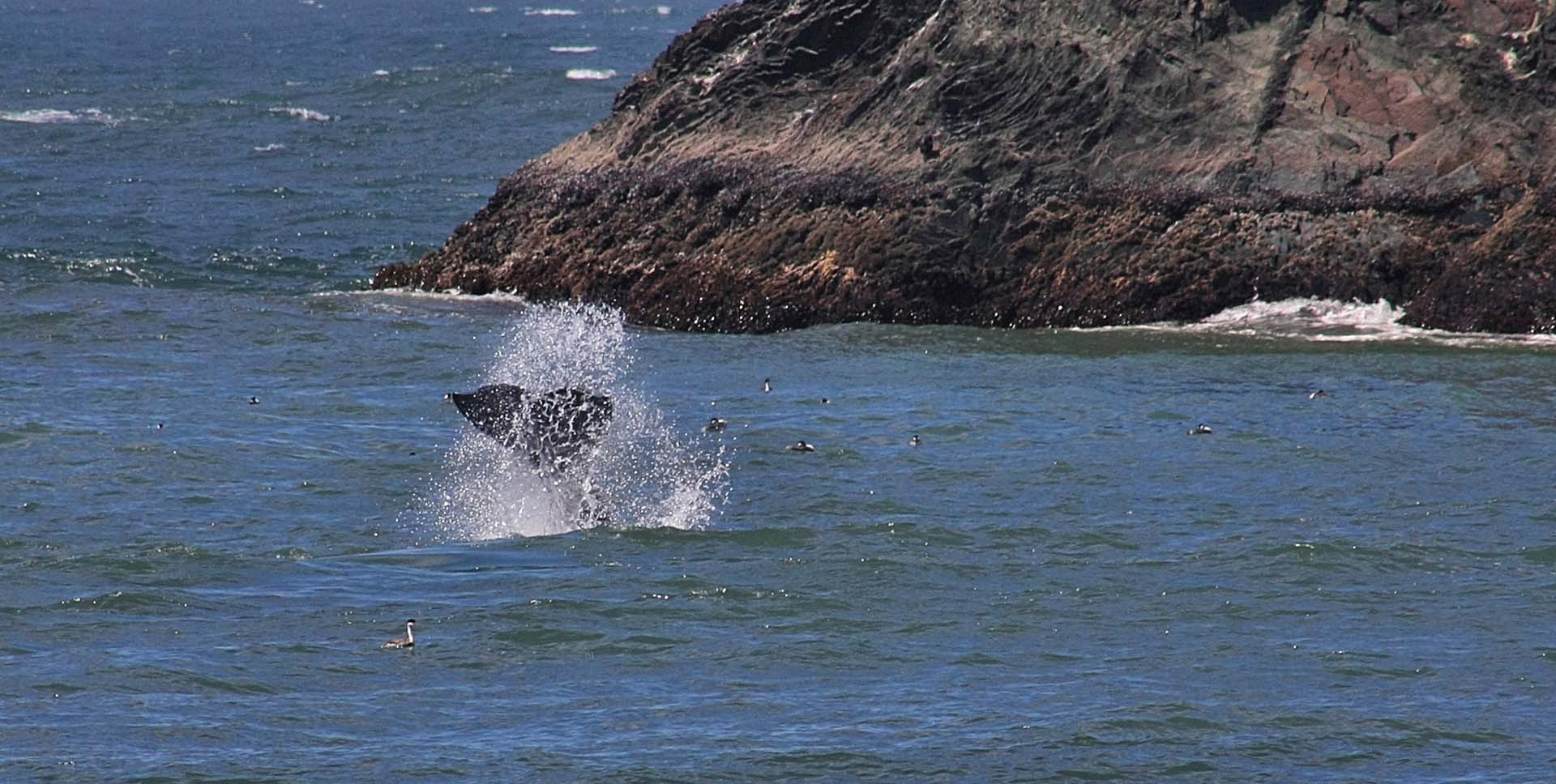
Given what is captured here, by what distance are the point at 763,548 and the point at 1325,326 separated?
28.3 ft

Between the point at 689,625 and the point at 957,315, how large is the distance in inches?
404

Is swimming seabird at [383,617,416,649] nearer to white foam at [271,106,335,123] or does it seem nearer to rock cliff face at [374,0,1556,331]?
rock cliff face at [374,0,1556,331]

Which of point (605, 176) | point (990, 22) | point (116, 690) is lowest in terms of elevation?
point (116, 690)

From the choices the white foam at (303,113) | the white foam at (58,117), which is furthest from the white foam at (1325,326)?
the white foam at (58,117)

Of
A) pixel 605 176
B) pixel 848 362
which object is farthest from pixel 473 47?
pixel 848 362

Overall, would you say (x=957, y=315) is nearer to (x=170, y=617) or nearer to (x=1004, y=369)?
(x=1004, y=369)

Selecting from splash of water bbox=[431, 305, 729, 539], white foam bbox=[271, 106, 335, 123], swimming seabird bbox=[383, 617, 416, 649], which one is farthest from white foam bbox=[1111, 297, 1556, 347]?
white foam bbox=[271, 106, 335, 123]

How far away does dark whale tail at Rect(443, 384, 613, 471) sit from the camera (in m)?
15.0

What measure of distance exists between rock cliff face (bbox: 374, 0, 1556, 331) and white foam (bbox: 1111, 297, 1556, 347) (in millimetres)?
132

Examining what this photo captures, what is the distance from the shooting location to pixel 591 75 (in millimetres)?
59438

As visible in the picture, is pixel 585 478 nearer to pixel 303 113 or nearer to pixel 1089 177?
pixel 1089 177

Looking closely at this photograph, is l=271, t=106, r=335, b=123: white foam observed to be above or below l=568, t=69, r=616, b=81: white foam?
below

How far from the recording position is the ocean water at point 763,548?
35.0 ft

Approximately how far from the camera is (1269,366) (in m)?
19.9
